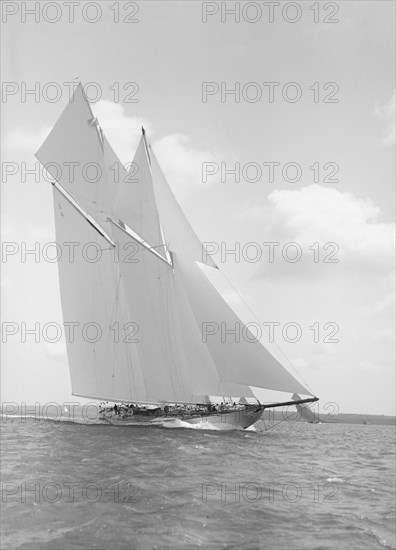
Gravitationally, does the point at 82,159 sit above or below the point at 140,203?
above

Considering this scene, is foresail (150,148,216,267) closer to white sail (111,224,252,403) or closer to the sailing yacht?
the sailing yacht

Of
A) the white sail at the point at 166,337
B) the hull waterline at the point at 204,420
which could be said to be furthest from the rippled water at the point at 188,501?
the hull waterline at the point at 204,420

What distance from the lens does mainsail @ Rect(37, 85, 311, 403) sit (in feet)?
143

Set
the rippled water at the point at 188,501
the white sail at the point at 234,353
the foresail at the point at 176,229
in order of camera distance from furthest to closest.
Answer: the foresail at the point at 176,229 < the white sail at the point at 234,353 < the rippled water at the point at 188,501

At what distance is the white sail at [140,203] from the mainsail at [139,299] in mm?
86

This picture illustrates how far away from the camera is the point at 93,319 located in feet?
151

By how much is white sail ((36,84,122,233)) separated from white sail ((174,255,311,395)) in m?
13.4

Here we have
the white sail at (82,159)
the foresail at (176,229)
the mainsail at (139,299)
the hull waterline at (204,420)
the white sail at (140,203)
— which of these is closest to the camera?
the foresail at (176,229)

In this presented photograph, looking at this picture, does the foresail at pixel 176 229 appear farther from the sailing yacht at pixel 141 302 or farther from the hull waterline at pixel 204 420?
the hull waterline at pixel 204 420

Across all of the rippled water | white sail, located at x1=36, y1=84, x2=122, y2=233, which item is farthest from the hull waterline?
the rippled water

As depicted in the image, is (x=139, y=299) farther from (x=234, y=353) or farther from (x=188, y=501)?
(x=188, y=501)

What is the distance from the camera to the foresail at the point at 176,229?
43.3 m

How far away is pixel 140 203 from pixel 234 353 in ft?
51.3

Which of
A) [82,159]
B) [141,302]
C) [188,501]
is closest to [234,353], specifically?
[141,302]
